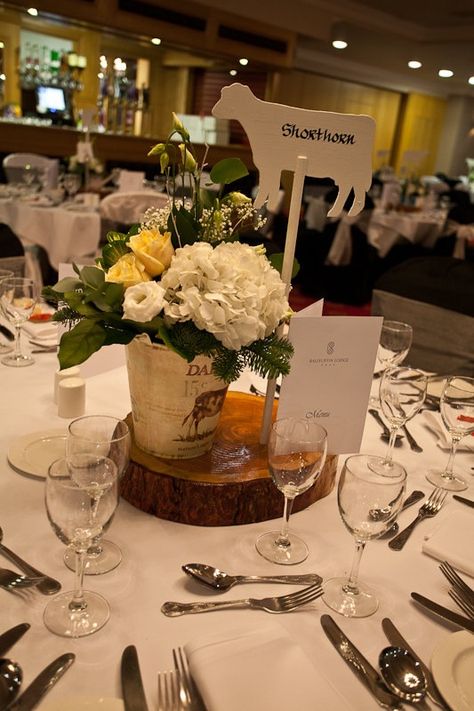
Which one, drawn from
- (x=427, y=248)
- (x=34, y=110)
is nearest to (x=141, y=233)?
(x=427, y=248)

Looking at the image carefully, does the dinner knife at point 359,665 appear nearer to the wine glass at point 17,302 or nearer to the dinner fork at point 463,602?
the dinner fork at point 463,602

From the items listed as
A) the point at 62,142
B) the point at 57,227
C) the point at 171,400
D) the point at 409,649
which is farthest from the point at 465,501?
the point at 62,142

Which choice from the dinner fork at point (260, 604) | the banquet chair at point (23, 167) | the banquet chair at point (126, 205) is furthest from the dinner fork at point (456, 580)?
the banquet chair at point (23, 167)

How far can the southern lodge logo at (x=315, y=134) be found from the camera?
3.85 ft

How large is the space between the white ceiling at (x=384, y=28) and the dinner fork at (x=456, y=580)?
804cm

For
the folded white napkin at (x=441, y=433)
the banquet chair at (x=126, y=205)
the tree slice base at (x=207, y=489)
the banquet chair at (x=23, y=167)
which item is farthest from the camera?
the banquet chair at (x=23, y=167)

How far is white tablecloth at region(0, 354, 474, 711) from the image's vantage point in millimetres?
810

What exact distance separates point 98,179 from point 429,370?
415 centimetres

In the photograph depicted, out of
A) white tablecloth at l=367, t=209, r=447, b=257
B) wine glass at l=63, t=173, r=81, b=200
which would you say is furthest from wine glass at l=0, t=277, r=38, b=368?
white tablecloth at l=367, t=209, r=447, b=257

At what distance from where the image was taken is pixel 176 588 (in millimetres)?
952

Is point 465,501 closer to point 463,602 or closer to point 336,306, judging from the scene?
point 463,602

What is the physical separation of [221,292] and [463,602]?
594 millimetres

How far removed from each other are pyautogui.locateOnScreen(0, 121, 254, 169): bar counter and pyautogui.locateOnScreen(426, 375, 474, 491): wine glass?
6271 millimetres

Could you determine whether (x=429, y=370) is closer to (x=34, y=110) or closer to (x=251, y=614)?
(x=251, y=614)
